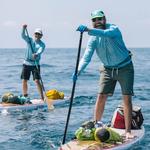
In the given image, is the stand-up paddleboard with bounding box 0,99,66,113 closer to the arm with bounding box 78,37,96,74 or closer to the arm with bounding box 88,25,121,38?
the arm with bounding box 78,37,96,74

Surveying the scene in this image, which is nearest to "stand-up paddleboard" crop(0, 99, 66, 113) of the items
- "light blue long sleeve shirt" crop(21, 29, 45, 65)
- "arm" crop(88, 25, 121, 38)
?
"light blue long sleeve shirt" crop(21, 29, 45, 65)

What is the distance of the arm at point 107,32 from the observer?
10141 mm

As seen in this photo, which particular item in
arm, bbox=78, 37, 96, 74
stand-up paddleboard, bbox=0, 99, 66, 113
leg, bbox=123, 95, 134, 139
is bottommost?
stand-up paddleboard, bbox=0, 99, 66, 113

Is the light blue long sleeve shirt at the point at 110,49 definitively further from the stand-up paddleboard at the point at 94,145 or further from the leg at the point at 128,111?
the stand-up paddleboard at the point at 94,145

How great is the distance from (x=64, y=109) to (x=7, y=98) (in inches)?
73.8

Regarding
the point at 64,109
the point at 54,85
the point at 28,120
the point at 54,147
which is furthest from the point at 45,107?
the point at 54,85

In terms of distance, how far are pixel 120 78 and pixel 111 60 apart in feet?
1.51

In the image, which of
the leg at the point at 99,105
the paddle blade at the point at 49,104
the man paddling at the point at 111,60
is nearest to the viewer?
the man paddling at the point at 111,60

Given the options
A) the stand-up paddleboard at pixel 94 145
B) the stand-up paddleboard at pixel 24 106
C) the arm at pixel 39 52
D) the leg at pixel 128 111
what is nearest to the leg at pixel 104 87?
the leg at pixel 128 111

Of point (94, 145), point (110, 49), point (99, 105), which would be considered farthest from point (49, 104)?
point (94, 145)

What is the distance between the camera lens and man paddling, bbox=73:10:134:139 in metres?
10.8

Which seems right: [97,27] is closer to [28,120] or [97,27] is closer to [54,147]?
[54,147]

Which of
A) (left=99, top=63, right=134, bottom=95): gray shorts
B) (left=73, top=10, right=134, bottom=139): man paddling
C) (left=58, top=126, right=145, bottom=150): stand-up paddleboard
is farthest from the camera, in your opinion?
(left=99, top=63, right=134, bottom=95): gray shorts

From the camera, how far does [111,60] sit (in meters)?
11.2
